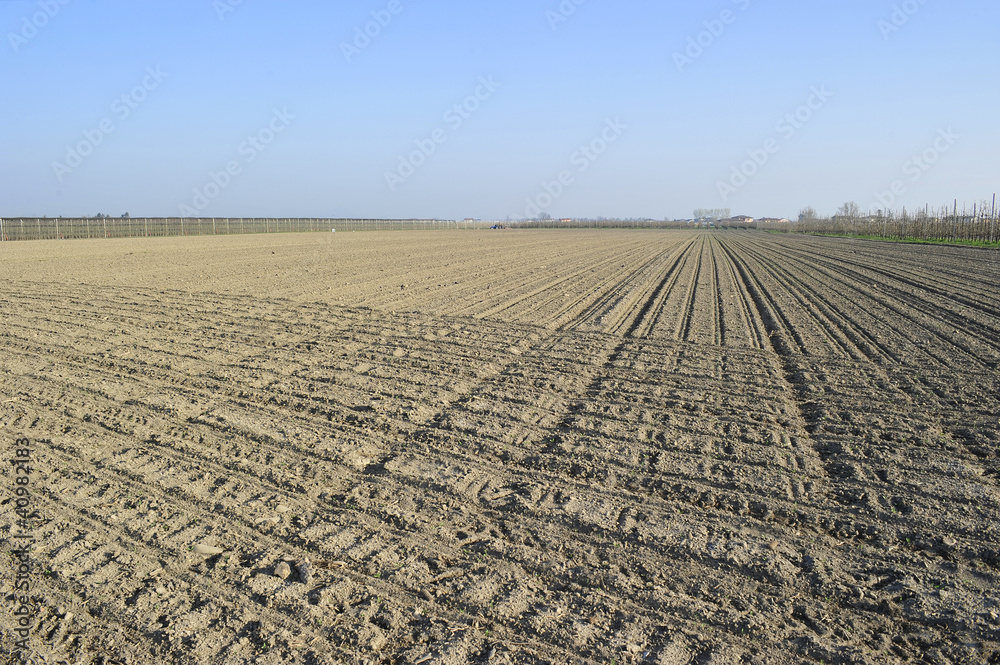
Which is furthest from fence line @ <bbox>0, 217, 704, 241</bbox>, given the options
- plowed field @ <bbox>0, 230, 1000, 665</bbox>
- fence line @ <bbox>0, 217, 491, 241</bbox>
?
plowed field @ <bbox>0, 230, 1000, 665</bbox>

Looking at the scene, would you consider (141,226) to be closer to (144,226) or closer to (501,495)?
(144,226)

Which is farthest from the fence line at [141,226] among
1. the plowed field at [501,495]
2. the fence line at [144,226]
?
the plowed field at [501,495]

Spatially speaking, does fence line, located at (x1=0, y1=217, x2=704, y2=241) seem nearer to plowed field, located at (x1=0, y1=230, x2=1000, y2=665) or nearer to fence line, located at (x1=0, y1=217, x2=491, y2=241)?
fence line, located at (x1=0, y1=217, x2=491, y2=241)

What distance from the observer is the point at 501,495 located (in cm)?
416

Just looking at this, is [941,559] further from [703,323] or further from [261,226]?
[261,226]

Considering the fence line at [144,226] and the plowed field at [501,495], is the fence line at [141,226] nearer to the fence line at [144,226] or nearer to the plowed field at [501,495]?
the fence line at [144,226]

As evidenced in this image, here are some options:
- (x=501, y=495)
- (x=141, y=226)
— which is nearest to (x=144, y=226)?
(x=141, y=226)

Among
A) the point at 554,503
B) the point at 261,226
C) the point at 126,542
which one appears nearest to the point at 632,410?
the point at 554,503

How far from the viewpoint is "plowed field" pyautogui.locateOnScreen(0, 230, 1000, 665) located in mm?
2871

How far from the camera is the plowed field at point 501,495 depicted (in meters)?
2.87

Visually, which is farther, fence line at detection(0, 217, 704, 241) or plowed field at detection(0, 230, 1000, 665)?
fence line at detection(0, 217, 704, 241)

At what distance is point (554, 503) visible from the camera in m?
4.05

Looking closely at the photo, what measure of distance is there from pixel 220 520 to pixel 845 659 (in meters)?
3.23

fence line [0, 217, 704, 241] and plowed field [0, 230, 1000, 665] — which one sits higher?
fence line [0, 217, 704, 241]
